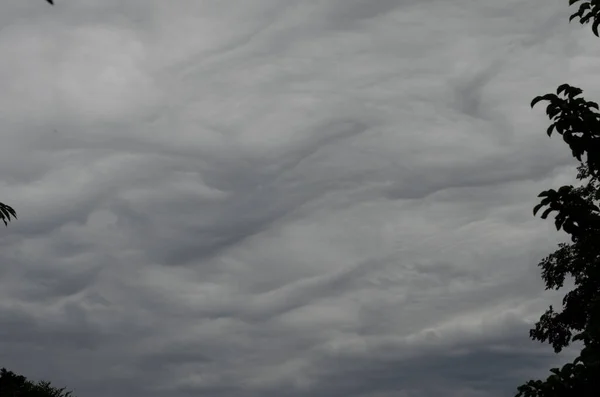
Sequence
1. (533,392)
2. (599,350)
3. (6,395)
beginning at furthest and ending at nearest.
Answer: (6,395)
(533,392)
(599,350)

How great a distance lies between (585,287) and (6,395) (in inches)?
530

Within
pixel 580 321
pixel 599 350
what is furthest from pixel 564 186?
pixel 580 321

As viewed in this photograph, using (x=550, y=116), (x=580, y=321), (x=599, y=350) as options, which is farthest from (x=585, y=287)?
(x=580, y=321)

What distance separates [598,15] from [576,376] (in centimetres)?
516

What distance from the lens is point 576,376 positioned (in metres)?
11.3

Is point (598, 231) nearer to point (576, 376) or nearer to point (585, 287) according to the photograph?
point (585, 287)

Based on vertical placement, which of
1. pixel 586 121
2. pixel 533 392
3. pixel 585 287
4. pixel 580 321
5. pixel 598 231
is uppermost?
pixel 580 321

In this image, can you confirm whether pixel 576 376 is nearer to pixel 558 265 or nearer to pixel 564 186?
pixel 564 186

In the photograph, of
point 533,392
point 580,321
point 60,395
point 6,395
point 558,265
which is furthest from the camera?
point 60,395

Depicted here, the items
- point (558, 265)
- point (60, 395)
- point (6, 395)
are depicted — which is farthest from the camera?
point (60, 395)

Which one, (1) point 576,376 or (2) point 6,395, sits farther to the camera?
(2) point 6,395

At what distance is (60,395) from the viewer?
→ 47.1 meters

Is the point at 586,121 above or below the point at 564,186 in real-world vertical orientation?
above

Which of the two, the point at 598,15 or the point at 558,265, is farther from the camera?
the point at 558,265
